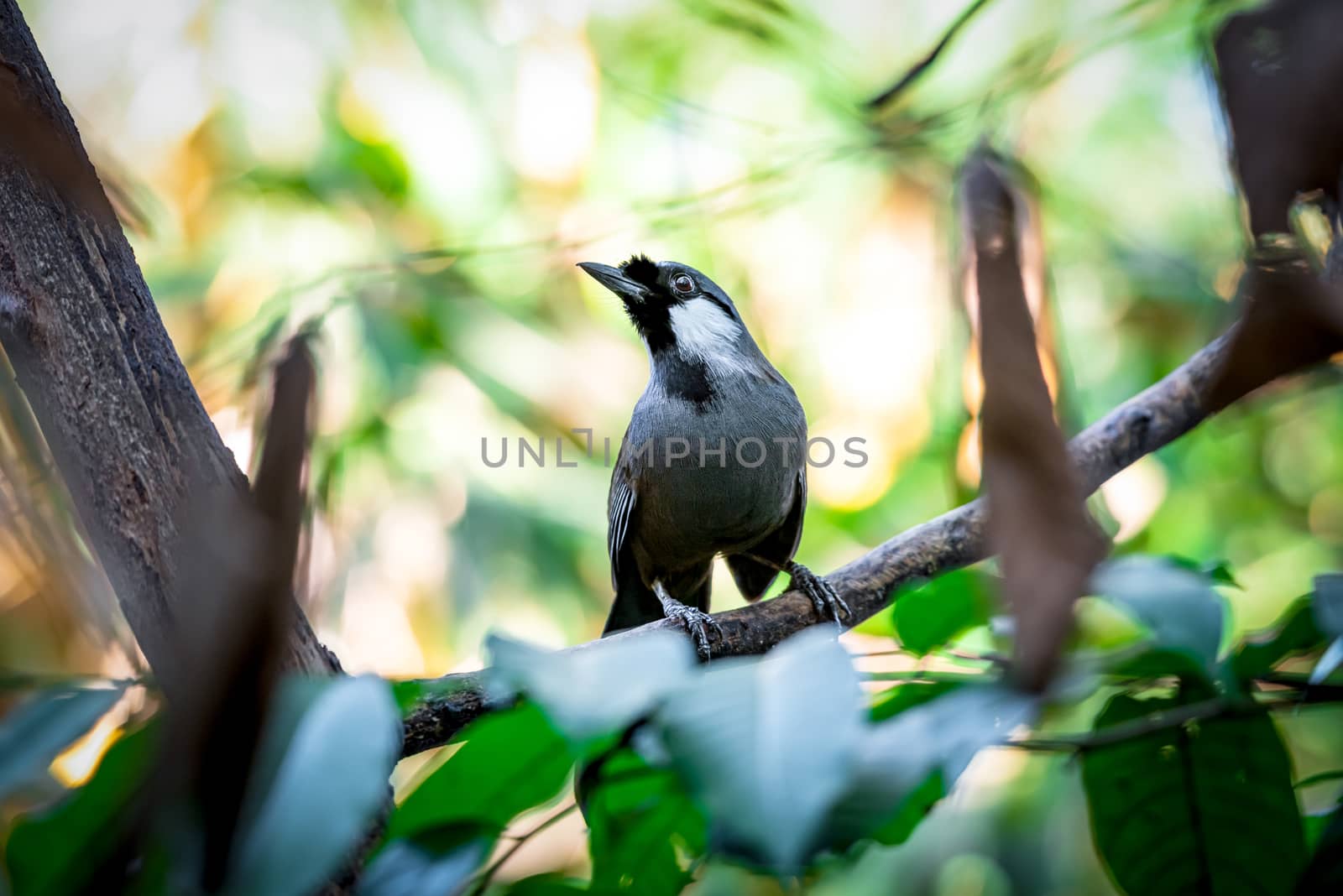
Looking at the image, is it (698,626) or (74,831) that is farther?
(698,626)

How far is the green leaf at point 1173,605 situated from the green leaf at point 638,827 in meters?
0.49

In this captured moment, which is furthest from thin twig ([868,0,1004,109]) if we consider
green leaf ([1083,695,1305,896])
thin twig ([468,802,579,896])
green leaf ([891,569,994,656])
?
thin twig ([468,802,579,896])

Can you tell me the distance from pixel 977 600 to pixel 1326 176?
0.62 m

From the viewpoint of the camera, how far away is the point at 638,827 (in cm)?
109

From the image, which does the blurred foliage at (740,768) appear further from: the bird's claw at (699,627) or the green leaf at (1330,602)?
the bird's claw at (699,627)

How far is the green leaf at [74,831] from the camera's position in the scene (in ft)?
2.97

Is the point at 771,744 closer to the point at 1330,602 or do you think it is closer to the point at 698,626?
the point at 1330,602

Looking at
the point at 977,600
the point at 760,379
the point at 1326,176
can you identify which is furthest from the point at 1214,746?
the point at 760,379

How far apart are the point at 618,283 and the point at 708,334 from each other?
0.42 m

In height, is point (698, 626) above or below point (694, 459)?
below

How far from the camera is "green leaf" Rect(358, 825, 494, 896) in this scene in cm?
96

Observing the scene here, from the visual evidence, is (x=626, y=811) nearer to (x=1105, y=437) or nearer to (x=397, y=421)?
(x=1105, y=437)

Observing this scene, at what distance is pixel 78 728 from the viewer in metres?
A: 1.02

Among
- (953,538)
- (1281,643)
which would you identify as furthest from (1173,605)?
(953,538)
